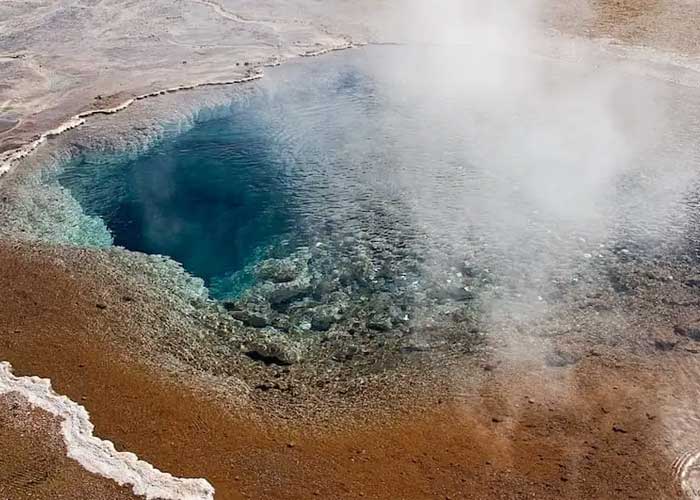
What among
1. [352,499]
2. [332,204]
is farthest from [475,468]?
[332,204]

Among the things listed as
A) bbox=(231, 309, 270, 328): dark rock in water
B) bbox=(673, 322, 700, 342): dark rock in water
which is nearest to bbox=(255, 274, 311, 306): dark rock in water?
bbox=(231, 309, 270, 328): dark rock in water

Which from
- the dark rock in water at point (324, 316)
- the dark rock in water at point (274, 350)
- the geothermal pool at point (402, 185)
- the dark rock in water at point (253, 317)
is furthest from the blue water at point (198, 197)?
the dark rock in water at point (274, 350)

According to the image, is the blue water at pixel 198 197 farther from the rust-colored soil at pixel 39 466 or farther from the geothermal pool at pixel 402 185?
the rust-colored soil at pixel 39 466

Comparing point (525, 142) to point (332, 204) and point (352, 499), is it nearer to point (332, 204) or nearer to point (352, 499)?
point (332, 204)

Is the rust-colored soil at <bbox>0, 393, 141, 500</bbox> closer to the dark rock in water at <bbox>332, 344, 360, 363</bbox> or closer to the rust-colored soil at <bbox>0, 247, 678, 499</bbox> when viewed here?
the rust-colored soil at <bbox>0, 247, 678, 499</bbox>

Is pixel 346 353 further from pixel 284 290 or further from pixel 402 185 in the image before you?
pixel 402 185

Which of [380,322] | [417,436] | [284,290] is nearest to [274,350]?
[284,290]
